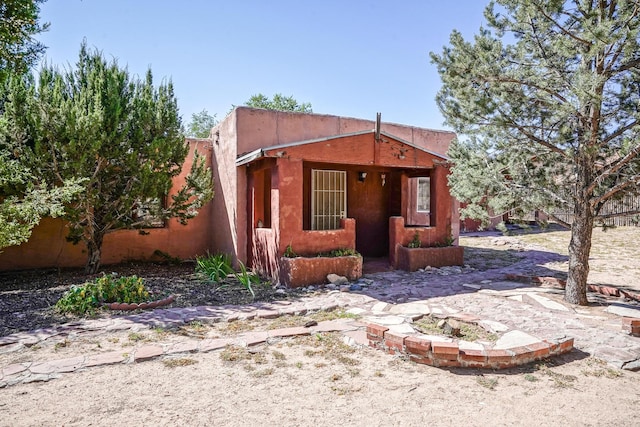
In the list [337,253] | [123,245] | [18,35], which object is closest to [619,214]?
[337,253]

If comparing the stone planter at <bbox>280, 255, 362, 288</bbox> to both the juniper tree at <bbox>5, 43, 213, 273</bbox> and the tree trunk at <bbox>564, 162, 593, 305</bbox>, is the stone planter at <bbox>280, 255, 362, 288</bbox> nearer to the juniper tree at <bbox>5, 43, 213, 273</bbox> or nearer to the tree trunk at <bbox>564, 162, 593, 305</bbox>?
the juniper tree at <bbox>5, 43, 213, 273</bbox>

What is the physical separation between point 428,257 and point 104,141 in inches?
317

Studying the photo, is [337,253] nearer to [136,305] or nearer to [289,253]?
[289,253]

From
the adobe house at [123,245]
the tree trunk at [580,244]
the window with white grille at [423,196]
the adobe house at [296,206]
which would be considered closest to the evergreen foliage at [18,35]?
the adobe house at [123,245]

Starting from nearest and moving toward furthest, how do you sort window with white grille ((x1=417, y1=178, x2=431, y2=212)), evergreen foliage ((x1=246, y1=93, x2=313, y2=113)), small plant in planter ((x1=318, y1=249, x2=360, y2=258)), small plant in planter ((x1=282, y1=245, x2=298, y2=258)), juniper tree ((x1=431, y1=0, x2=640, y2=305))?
juniper tree ((x1=431, y1=0, x2=640, y2=305))
small plant in planter ((x1=282, y1=245, x2=298, y2=258))
small plant in planter ((x1=318, y1=249, x2=360, y2=258))
window with white grille ((x1=417, y1=178, x2=431, y2=212))
evergreen foliage ((x1=246, y1=93, x2=313, y2=113))

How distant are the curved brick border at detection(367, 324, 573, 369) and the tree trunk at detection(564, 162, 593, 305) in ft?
7.96

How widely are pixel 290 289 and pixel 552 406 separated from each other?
17.0 feet

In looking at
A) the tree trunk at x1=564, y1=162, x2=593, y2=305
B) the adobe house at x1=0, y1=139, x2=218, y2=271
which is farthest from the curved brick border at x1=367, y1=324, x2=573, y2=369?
the adobe house at x1=0, y1=139, x2=218, y2=271

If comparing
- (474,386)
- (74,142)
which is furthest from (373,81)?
(474,386)

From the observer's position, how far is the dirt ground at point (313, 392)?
2.96 meters

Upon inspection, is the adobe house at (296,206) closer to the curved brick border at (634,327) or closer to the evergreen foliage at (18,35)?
the evergreen foliage at (18,35)

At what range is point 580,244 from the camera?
622cm

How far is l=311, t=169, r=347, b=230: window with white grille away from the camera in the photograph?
10141 mm

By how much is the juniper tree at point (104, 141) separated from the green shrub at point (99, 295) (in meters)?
2.38
